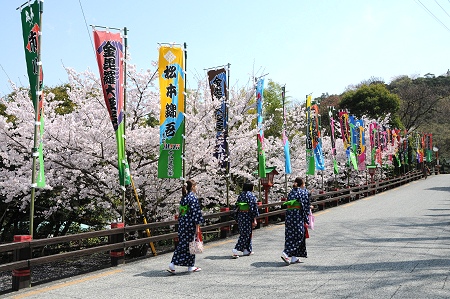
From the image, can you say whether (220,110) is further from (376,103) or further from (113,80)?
(376,103)

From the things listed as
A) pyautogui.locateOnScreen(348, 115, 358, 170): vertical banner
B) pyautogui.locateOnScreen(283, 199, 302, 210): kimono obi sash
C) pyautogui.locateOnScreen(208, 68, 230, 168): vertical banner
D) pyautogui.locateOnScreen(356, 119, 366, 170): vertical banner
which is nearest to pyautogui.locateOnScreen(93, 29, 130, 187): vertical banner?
pyautogui.locateOnScreen(283, 199, 302, 210): kimono obi sash

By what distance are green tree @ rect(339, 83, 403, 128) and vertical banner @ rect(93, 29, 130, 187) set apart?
44.4m

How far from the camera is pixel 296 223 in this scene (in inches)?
348

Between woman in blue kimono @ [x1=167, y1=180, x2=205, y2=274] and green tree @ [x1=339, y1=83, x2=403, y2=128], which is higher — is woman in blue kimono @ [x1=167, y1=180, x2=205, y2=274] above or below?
below

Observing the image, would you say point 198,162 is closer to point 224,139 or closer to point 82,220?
point 224,139

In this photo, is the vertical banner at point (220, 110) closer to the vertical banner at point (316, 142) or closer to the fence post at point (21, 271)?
the vertical banner at point (316, 142)

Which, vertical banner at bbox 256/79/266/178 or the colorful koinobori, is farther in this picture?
vertical banner at bbox 256/79/266/178

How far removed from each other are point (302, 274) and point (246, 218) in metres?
2.44

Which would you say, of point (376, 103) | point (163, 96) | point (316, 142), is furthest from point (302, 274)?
point (376, 103)

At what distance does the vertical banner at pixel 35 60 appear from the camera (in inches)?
295

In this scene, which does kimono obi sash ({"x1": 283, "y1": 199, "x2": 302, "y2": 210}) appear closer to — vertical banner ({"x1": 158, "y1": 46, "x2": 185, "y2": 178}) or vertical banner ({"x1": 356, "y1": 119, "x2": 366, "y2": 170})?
vertical banner ({"x1": 158, "y1": 46, "x2": 185, "y2": 178})

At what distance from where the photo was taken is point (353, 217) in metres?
16.7

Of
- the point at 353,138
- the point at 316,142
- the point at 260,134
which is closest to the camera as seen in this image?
the point at 260,134

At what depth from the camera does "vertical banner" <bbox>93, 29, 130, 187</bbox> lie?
9070mm
